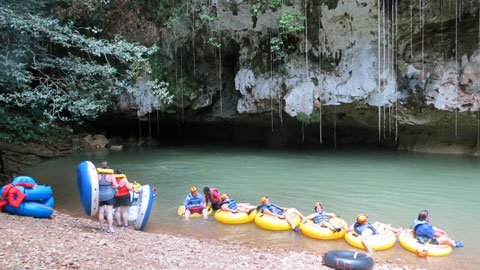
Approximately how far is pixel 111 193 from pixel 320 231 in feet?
12.2

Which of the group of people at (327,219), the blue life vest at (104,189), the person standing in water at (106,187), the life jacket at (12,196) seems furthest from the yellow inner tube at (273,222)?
the life jacket at (12,196)

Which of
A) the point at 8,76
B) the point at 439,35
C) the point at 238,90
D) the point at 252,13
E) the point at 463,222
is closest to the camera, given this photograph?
the point at 463,222

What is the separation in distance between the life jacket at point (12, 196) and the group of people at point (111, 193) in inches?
60.7

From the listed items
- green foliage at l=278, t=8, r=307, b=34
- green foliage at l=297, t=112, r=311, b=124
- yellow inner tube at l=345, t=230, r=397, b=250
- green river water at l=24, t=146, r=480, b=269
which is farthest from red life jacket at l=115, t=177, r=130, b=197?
green foliage at l=297, t=112, r=311, b=124

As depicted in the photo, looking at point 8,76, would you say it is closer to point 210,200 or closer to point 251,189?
point 210,200

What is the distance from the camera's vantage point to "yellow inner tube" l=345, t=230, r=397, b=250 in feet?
19.9

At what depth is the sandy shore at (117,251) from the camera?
163 inches

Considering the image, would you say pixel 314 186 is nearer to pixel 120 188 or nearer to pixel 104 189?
pixel 120 188

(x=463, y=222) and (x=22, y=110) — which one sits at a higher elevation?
(x=22, y=110)

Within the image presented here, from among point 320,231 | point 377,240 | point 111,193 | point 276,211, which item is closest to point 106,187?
point 111,193

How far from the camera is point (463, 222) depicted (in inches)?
284

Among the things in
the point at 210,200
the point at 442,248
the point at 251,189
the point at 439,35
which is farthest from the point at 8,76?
the point at 439,35

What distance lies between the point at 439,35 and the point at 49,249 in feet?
44.9

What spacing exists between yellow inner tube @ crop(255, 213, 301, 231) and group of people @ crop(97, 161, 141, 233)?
2.58 metres
